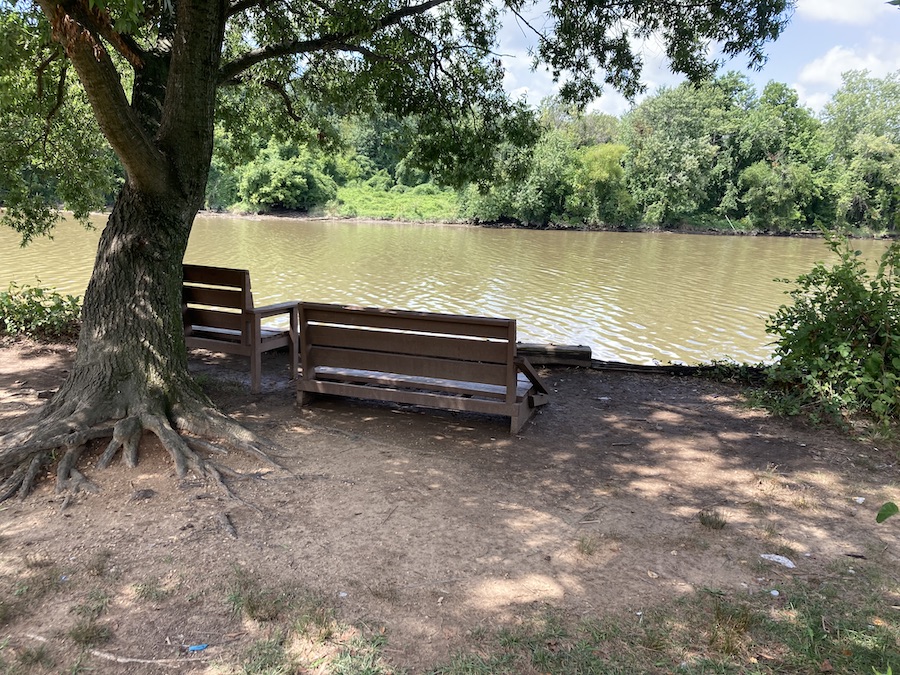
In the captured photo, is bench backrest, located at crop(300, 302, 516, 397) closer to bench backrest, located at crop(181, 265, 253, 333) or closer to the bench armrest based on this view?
the bench armrest

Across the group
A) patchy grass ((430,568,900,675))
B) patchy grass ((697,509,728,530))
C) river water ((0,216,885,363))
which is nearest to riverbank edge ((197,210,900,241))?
river water ((0,216,885,363))

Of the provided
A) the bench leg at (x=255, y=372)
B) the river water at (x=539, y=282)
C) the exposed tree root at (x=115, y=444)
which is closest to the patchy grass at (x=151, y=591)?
the exposed tree root at (x=115, y=444)

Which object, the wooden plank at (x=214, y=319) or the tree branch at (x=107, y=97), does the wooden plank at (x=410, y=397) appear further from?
the tree branch at (x=107, y=97)

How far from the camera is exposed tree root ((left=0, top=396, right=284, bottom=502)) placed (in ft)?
12.5

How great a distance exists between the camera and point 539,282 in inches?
794

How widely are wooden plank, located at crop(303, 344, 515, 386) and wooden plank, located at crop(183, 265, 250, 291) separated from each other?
1.48m

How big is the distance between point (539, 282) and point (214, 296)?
48.2 ft

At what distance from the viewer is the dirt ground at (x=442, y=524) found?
107 inches

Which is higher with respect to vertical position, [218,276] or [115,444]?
[218,276]

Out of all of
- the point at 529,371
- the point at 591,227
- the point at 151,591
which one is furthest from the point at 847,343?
the point at 591,227

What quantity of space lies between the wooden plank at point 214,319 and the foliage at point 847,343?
5423 millimetres

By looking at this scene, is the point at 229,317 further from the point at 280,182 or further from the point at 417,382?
the point at 280,182

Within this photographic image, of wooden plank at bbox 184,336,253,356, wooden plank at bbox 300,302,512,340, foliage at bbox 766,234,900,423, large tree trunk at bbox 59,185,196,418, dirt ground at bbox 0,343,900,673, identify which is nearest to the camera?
dirt ground at bbox 0,343,900,673

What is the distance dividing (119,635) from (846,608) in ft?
10.3
